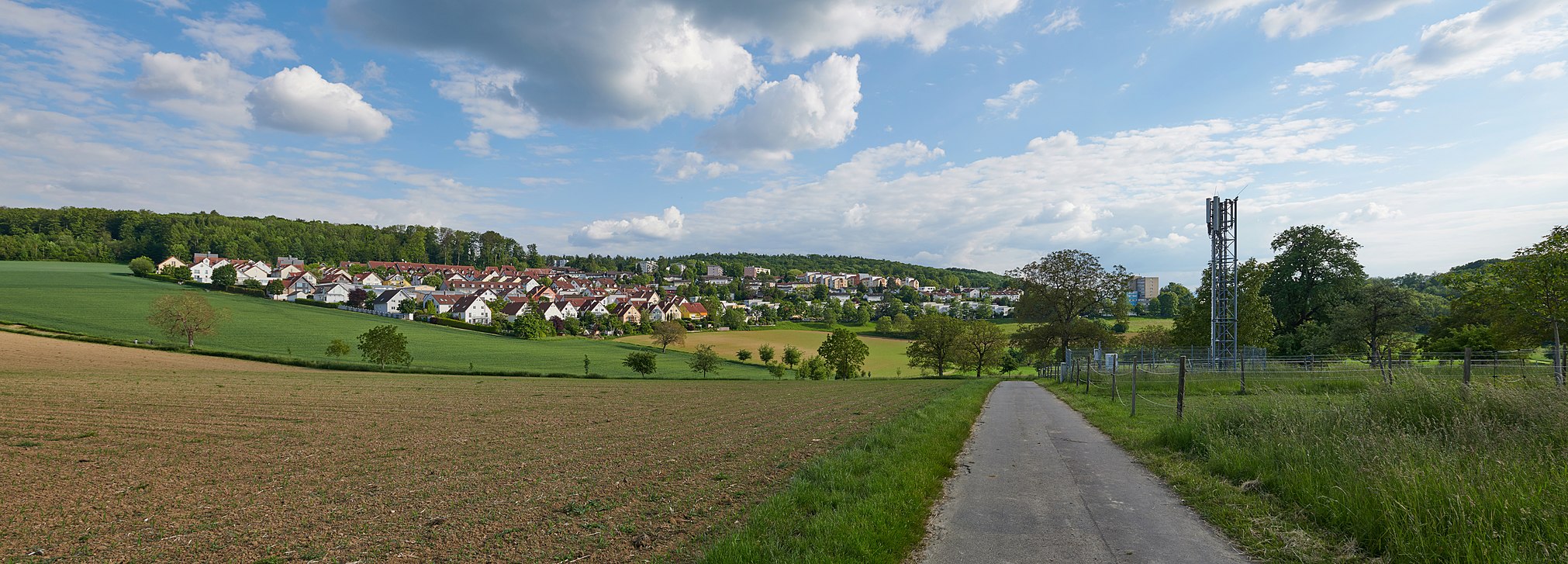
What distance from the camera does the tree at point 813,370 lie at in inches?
2682

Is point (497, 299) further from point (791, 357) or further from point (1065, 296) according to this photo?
point (1065, 296)

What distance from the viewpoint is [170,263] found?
12838cm

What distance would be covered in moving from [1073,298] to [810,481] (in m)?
45.7

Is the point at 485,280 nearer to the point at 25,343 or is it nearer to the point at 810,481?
the point at 25,343

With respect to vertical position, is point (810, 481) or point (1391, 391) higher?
point (1391, 391)

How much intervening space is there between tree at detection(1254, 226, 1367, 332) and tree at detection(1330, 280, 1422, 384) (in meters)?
5.37

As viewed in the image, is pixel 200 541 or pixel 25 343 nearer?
pixel 200 541

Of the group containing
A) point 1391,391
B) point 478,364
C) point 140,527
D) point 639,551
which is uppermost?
point 1391,391

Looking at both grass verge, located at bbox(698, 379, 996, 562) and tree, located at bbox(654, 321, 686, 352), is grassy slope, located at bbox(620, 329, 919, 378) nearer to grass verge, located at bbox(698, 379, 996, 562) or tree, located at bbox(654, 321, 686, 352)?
tree, located at bbox(654, 321, 686, 352)

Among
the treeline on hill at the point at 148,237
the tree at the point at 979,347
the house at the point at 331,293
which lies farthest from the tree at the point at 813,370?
the treeline on hill at the point at 148,237

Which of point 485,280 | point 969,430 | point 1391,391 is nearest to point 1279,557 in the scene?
point 1391,391

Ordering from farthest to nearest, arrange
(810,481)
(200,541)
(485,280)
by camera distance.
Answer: (485,280), (810,481), (200,541)

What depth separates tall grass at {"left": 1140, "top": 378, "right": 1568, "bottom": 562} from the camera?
4758mm

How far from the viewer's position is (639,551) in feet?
18.9
